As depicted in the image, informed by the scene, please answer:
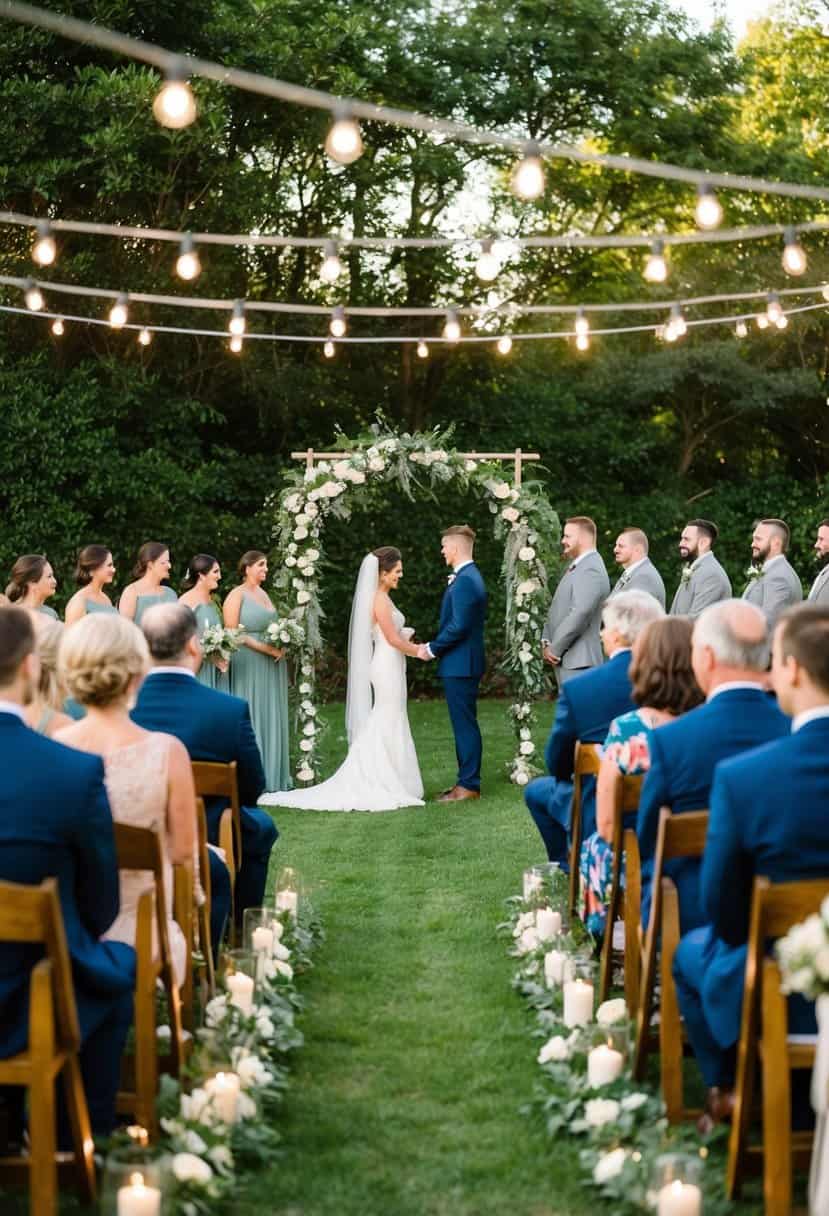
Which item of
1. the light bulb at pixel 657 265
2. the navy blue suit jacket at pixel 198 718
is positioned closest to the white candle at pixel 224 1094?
the navy blue suit jacket at pixel 198 718

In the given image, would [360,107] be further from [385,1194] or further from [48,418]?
[48,418]

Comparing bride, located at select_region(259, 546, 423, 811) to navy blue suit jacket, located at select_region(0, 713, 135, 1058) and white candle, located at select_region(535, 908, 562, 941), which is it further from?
navy blue suit jacket, located at select_region(0, 713, 135, 1058)

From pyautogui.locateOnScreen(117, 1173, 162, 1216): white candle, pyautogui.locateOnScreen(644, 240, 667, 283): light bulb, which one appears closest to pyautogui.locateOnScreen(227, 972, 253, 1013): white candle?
pyautogui.locateOnScreen(117, 1173, 162, 1216): white candle

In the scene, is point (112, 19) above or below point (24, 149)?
above

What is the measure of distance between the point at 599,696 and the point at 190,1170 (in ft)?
10.5

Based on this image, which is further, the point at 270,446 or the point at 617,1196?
the point at 270,446

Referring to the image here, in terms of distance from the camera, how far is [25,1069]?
3502 mm

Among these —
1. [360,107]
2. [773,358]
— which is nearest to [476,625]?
[360,107]

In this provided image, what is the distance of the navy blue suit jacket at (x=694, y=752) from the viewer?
448 cm

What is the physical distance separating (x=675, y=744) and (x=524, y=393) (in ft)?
52.5

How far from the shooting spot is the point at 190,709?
5.98 metres

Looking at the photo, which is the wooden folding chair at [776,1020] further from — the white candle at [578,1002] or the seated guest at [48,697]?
the seated guest at [48,697]

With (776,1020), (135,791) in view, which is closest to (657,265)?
(135,791)

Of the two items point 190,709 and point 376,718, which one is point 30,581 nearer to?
point 376,718
